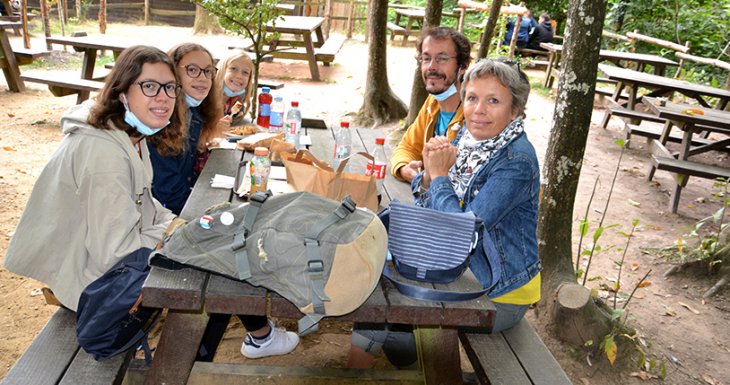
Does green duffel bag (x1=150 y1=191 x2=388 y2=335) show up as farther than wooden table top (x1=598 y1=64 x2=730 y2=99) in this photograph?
No

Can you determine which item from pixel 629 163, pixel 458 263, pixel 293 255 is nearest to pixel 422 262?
pixel 458 263

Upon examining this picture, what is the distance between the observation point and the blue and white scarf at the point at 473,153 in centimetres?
229

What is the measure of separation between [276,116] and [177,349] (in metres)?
2.14

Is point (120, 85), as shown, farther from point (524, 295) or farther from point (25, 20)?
point (25, 20)

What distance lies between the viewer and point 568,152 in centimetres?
350

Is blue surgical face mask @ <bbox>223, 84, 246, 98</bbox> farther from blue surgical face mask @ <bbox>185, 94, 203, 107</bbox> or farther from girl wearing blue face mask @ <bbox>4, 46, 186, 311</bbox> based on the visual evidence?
girl wearing blue face mask @ <bbox>4, 46, 186, 311</bbox>

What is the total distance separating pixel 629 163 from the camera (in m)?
8.07

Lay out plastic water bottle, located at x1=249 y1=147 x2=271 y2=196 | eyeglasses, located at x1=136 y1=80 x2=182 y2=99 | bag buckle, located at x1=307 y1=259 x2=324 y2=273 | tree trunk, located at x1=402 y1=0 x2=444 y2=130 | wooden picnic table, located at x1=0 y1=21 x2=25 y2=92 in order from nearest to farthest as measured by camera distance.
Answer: bag buckle, located at x1=307 y1=259 x2=324 y2=273, eyeglasses, located at x1=136 y1=80 x2=182 y2=99, plastic water bottle, located at x1=249 y1=147 x2=271 y2=196, tree trunk, located at x1=402 y1=0 x2=444 y2=130, wooden picnic table, located at x1=0 y1=21 x2=25 y2=92

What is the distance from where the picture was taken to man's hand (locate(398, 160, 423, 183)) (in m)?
3.28

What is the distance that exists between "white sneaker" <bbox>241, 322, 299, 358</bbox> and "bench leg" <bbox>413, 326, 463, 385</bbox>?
91 centimetres

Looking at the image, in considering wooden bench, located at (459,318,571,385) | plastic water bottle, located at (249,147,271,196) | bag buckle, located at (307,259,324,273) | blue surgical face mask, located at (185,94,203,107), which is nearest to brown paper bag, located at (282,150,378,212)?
plastic water bottle, located at (249,147,271,196)

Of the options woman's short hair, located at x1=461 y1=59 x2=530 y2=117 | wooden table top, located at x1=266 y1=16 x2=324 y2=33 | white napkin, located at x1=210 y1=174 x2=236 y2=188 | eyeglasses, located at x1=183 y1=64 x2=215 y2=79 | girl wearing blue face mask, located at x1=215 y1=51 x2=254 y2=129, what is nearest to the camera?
woman's short hair, located at x1=461 y1=59 x2=530 y2=117

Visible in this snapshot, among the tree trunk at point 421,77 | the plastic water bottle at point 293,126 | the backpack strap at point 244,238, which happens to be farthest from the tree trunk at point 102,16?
the backpack strap at point 244,238

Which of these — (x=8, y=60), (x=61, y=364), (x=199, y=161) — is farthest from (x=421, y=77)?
(x=8, y=60)
